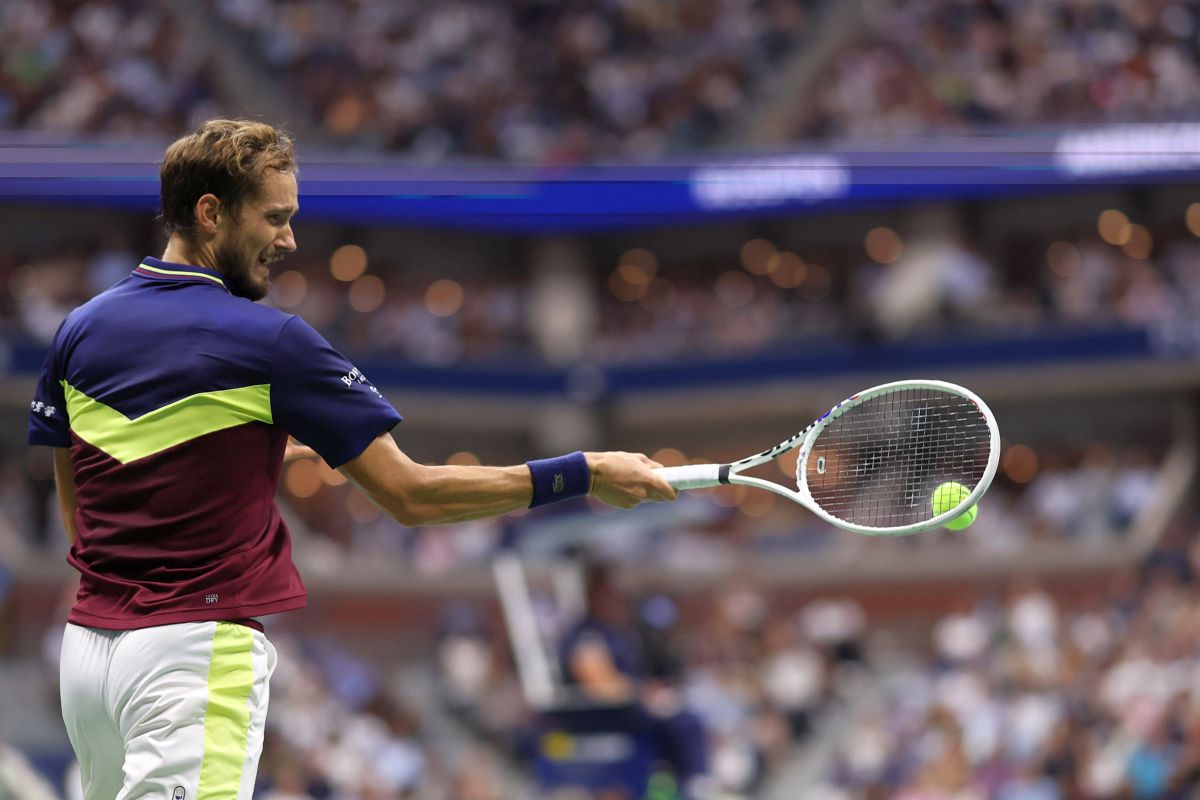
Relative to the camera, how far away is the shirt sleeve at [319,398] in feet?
9.87

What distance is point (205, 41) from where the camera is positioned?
2236cm

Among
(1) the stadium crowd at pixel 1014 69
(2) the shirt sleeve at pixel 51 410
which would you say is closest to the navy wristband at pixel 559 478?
(2) the shirt sleeve at pixel 51 410

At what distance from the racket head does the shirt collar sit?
1658 mm

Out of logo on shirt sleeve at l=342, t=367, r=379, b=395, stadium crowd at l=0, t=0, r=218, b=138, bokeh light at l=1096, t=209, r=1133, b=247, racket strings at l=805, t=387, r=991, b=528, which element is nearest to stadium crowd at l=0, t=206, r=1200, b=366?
bokeh light at l=1096, t=209, r=1133, b=247

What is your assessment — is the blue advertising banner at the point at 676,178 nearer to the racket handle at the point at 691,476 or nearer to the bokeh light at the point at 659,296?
the bokeh light at the point at 659,296

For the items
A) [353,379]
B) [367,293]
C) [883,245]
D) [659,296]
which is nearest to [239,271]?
[353,379]

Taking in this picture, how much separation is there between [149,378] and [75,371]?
0.70 ft

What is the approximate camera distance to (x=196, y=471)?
2.99 m

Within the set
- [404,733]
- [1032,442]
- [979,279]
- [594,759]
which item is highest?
[979,279]

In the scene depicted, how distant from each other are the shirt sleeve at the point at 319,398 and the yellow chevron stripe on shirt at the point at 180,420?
1.7 inches

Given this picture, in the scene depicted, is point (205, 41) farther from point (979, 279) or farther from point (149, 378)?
point (149, 378)

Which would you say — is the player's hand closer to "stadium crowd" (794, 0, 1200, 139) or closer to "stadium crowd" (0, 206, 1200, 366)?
"stadium crowd" (0, 206, 1200, 366)

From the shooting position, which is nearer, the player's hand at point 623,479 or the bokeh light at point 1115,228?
the player's hand at point 623,479

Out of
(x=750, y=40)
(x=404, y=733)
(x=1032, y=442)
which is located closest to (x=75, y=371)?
(x=404, y=733)
